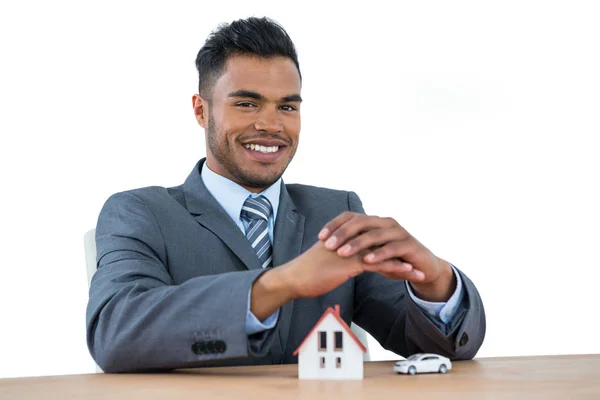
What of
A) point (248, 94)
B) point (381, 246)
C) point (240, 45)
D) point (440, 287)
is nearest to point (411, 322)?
point (440, 287)

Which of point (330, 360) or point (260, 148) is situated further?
point (260, 148)

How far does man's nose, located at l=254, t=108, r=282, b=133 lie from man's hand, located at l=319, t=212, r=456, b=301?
0.78 m

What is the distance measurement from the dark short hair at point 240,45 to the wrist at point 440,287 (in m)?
0.92

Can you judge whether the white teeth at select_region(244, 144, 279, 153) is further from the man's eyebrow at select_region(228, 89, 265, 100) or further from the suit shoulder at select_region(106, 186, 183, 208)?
the suit shoulder at select_region(106, 186, 183, 208)

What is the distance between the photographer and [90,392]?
4.96ft

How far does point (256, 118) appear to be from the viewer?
256 cm

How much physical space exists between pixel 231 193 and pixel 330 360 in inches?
40.8

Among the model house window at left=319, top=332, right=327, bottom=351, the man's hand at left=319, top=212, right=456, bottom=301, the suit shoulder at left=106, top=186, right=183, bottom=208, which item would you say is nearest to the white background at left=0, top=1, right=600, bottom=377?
the suit shoulder at left=106, top=186, right=183, bottom=208

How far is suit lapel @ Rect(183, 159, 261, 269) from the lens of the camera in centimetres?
238

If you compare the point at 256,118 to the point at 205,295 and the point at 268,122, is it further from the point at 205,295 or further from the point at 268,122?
the point at 205,295

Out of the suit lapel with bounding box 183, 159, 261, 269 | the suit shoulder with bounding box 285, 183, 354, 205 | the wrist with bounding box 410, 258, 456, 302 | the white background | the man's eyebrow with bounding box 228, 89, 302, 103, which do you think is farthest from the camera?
the white background
